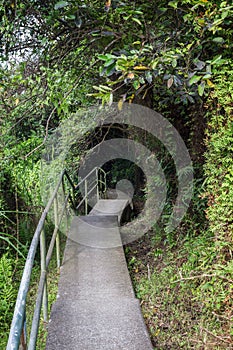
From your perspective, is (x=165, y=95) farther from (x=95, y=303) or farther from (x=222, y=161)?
(x=95, y=303)

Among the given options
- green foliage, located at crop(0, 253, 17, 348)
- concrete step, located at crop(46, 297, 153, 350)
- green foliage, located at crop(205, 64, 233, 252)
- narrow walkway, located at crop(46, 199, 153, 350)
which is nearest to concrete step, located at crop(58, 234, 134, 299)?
narrow walkway, located at crop(46, 199, 153, 350)

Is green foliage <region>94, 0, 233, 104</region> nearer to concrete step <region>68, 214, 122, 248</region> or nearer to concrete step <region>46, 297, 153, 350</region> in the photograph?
concrete step <region>46, 297, 153, 350</region>

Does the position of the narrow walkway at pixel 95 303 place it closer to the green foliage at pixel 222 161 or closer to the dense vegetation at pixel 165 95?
the dense vegetation at pixel 165 95

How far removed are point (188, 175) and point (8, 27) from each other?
2396 mm

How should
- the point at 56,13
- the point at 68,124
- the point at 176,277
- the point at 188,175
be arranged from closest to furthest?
the point at 56,13
the point at 176,277
the point at 188,175
the point at 68,124

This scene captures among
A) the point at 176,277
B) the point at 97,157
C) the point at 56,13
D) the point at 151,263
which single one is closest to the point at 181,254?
the point at 176,277

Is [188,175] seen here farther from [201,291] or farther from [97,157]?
[97,157]

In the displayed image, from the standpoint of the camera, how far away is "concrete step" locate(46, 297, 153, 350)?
239 centimetres

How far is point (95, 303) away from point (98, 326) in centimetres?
37

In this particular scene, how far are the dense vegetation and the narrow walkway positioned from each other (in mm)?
463

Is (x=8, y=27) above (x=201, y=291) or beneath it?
above

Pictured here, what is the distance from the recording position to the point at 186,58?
276 cm

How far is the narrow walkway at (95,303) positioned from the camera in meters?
2.44

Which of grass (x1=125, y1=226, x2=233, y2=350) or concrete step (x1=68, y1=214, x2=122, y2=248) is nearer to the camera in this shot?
grass (x1=125, y1=226, x2=233, y2=350)
